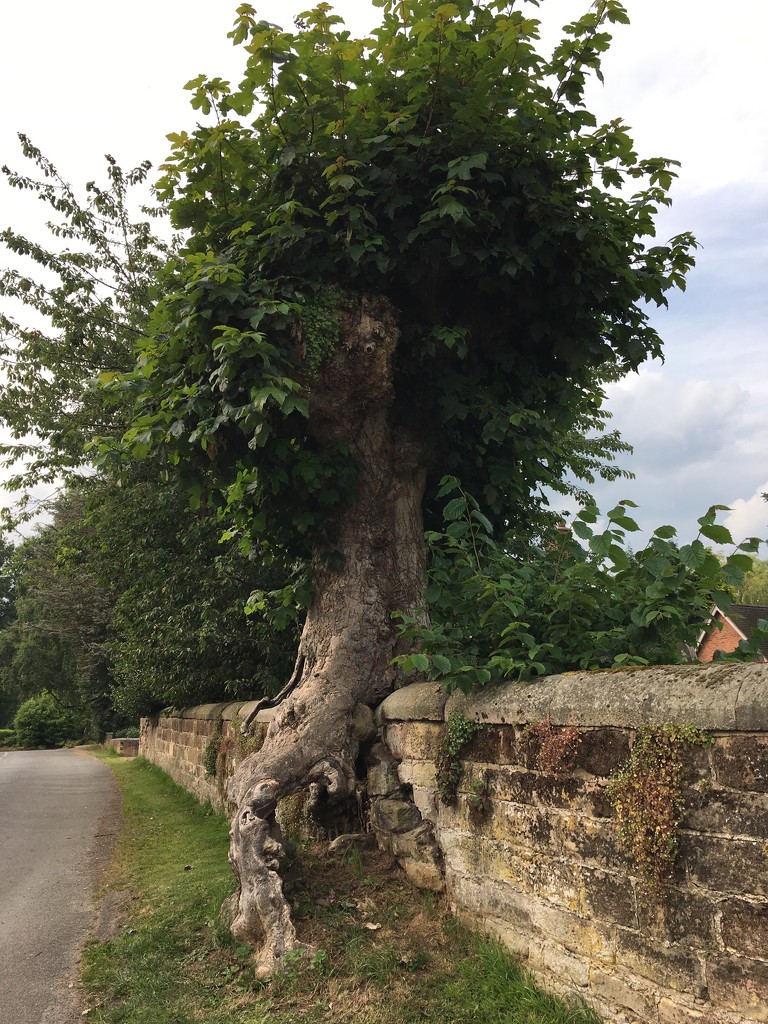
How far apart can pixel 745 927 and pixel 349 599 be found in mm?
Result: 4095

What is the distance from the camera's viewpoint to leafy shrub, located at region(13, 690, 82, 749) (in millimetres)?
47125

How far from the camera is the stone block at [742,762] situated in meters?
3.04

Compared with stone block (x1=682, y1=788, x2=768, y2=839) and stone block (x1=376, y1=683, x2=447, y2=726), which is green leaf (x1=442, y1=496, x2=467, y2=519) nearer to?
stone block (x1=376, y1=683, x2=447, y2=726)

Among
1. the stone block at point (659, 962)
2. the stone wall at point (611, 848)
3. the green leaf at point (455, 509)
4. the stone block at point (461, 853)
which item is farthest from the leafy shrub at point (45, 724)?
the stone block at point (659, 962)

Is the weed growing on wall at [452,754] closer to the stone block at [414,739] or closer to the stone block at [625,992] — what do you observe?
the stone block at [414,739]

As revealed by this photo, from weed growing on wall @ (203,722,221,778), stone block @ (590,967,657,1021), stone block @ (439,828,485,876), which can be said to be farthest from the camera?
weed growing on wall @ (203,722,221,778)

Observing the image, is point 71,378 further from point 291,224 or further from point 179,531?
point 291,224

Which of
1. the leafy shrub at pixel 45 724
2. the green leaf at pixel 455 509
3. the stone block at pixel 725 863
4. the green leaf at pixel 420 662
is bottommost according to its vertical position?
the leafy shrub at pixel 45 724

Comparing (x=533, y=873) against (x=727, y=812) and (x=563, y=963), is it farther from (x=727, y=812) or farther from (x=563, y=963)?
(x=727, y=812)

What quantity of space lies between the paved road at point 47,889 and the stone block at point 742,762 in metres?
3.78

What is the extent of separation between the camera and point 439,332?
6336 millimetres

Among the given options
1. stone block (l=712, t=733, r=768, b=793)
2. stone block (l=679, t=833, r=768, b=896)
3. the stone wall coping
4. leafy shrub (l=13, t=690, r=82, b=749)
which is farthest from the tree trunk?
leafy shrub (l=13, t=690, r=82, b=749)

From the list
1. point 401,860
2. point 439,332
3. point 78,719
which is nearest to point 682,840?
point 401,860

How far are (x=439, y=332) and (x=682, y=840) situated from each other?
13.7ft
